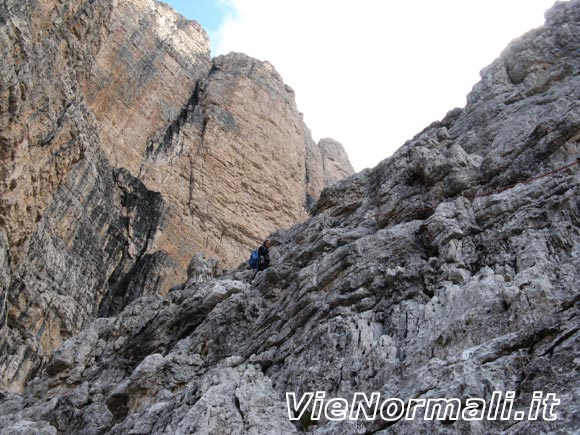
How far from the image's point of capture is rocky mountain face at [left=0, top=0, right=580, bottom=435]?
417 inches

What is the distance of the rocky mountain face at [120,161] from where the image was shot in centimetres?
2648

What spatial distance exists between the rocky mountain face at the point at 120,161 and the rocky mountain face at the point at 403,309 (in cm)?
457

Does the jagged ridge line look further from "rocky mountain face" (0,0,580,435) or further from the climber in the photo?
the climber

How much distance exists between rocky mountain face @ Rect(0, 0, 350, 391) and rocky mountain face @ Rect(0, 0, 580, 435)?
15.0 ft

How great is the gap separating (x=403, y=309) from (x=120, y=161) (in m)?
35.7

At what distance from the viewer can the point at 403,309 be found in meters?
14.0

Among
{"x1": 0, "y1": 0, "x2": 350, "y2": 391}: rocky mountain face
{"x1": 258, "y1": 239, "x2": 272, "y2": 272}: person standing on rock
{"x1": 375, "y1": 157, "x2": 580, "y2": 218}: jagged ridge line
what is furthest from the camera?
{"x1": 0, "y1": 0, "x2": 350, "y2": 391}: rocky mountain face

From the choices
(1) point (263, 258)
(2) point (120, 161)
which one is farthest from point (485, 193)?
(2) point (120, 161)

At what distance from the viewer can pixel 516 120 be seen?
21.2 m

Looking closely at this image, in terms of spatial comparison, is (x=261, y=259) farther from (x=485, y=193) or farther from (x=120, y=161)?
(x=120, y=161)

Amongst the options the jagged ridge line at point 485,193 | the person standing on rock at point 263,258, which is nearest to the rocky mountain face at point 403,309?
the jagged ridge line at point 485,193

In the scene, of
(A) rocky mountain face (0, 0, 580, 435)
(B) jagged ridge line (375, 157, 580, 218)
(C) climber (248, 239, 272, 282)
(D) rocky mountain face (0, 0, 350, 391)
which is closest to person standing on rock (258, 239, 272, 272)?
(C) climber (248, 239, 272, 282)

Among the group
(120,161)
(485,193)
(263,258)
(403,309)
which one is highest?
(120,161)

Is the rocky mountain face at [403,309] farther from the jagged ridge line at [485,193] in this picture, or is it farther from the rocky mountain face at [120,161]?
the rocky mountain face at [120,161]
